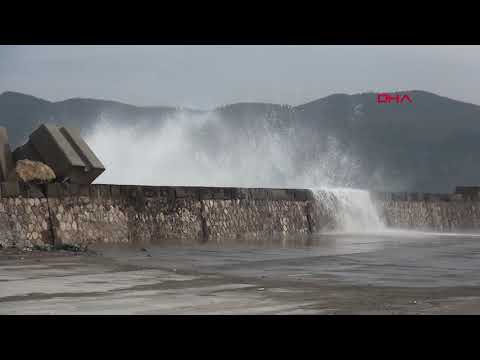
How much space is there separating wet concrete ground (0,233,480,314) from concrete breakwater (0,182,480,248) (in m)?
1.15

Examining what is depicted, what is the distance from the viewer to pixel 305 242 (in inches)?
568

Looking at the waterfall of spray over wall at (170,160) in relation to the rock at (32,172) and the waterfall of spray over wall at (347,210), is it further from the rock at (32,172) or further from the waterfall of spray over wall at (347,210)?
the rock at (32,172)

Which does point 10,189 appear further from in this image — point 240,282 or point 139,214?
point 240,282

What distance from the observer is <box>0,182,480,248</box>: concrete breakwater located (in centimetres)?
1160

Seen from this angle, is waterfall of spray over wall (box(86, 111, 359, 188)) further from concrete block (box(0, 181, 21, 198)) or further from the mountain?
the mountain

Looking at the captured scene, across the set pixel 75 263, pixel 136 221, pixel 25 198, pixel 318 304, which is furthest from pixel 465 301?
pixel 136 221

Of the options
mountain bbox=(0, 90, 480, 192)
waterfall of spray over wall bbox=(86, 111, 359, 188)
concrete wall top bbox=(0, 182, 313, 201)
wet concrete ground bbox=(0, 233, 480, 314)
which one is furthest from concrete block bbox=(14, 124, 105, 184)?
mountain bbox=(0, 90, 480, 192)

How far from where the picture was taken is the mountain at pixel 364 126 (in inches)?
5423

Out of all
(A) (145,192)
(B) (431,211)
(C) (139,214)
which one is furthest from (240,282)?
(B) (431,211)

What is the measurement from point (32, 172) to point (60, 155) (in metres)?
0.67

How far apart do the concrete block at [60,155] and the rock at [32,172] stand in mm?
360

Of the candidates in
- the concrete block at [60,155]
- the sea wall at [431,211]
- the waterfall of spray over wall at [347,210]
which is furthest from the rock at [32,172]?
the sea wall at [431,211]

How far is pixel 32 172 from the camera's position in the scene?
12234 mm

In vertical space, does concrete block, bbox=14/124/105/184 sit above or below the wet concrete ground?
above
